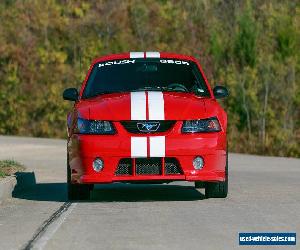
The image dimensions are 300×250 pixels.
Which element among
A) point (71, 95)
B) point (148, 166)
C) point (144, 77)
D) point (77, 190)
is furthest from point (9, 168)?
point (148, 166)

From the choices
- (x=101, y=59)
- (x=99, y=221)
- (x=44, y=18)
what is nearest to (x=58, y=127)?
(x=44, y=18)

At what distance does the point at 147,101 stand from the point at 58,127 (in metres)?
37.1

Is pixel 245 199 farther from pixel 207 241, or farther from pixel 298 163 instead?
pixel 298 163

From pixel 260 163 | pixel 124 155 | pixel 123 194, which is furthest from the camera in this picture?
pixel 260 163

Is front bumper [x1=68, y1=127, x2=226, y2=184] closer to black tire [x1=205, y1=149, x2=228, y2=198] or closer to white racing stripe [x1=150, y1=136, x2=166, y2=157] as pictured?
white racing stripe [x1=150, y1=136, x2=166, y2=157]

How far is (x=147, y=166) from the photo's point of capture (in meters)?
12.1

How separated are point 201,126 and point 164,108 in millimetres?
440

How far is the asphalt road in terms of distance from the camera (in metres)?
9.02

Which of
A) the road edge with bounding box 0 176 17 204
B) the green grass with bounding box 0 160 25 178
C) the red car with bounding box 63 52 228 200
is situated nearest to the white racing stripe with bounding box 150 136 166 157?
the red car with bounding box 63 52 228 200

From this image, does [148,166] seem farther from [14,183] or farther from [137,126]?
[14,183]

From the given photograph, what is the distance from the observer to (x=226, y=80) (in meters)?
57.0

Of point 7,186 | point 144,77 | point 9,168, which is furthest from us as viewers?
point 9,168

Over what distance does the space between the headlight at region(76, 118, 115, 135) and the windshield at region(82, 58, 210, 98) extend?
107 cm

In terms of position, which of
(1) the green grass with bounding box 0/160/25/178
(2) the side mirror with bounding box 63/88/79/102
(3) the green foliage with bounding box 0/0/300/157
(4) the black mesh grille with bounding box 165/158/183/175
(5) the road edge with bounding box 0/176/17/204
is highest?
(2) the side mirror with bounding box 63/88/79/102
